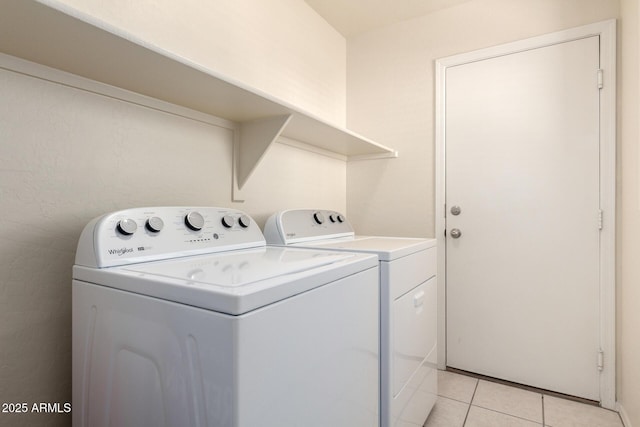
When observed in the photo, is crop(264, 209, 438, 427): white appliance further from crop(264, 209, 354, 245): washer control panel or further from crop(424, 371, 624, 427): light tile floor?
crop(424, 371, 624, 427): light tile floor

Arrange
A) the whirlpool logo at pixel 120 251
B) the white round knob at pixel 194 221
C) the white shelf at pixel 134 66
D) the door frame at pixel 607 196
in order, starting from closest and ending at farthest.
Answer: the white shelf at pixel 134 66 < the whirlpool logo at pixel 120 251 < the white round knob at pixel 194 221 < the door frame at pixel 607 196

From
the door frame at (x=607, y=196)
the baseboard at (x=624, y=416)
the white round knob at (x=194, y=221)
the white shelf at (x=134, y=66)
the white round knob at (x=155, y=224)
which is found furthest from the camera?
the door frame at (x=607, y=196)

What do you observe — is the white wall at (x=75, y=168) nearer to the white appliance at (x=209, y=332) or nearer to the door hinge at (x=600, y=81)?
the white appliance at (x=209, y=332)

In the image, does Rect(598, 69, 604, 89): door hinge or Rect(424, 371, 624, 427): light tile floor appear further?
Rect(598, 69, 604, 89): door hinge

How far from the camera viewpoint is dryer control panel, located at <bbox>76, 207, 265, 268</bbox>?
0.86m

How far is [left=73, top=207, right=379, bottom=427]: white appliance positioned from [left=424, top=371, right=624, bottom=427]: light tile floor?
0.84 m

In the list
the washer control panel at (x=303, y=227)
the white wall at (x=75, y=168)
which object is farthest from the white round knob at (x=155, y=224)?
the washer control panel at (x=303, y=227)

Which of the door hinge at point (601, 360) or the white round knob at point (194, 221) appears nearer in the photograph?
the white round knob at point (194, 221)

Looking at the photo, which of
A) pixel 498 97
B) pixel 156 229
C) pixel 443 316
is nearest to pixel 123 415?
pixel 156 229

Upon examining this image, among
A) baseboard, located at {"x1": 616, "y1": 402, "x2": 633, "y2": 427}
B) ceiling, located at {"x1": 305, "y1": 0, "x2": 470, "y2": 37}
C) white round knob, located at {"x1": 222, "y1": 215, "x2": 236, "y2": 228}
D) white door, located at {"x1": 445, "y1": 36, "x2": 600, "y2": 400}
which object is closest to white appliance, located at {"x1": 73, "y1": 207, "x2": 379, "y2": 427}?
white round knob, located at {"x1": 222, "y1": 215, "x2": 236, "y2": 228}

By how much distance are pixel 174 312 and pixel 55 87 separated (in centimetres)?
82

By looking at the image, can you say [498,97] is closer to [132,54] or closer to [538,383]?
[538,383]

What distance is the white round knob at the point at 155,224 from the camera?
987mm

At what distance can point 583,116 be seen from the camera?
1794 millimetres
